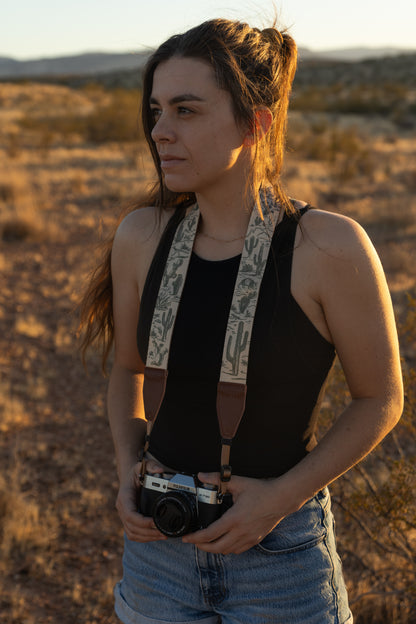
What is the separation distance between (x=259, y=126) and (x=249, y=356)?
1.89ft

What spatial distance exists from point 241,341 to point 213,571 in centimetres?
53

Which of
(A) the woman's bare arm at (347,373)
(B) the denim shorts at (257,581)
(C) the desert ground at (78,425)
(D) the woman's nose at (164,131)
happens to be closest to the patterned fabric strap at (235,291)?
(A) the woman's bare arm at (347,373)

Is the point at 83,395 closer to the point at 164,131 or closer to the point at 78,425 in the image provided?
the point at 78,425

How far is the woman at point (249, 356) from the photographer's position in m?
1.35

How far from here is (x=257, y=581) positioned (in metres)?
1.38

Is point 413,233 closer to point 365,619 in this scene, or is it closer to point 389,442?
point 389,442

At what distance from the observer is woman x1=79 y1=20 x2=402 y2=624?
1352 mm

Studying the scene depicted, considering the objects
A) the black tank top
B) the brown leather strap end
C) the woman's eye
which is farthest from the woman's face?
the brown leather strap end

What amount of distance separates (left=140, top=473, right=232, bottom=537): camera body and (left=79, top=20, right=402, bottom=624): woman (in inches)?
0.9

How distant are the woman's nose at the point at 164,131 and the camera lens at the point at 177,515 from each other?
0.82 metres

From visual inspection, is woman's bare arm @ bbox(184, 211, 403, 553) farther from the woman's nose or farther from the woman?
the woman's nose

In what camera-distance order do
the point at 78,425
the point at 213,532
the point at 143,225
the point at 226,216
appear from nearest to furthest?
the point at 213,532 → the point at 226,216 → the point at 143,225 → the point at 78,425

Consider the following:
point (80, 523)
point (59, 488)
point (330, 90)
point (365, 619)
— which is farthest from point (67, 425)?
point (330, 90)

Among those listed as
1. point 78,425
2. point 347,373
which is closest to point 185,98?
point 347,373
